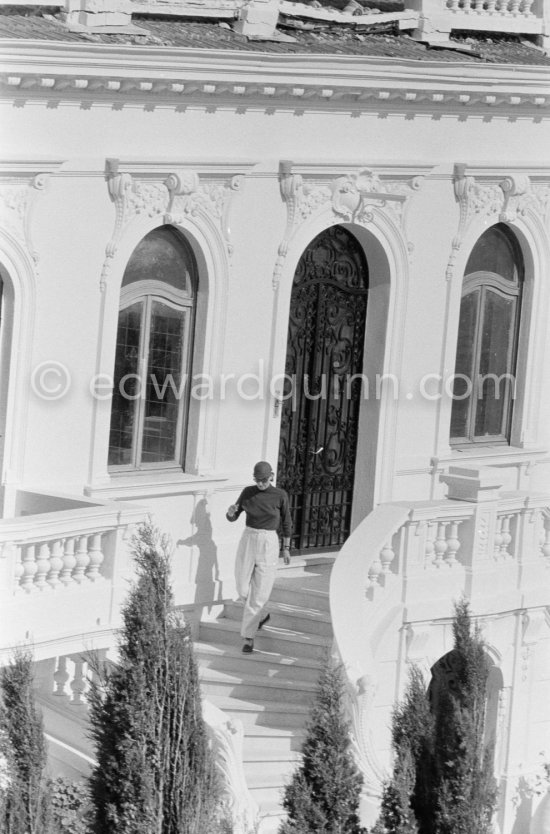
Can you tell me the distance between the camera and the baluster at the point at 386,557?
1803 cm

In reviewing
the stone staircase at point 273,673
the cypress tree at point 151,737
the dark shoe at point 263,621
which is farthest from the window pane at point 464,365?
the cypress tree at point 151,737

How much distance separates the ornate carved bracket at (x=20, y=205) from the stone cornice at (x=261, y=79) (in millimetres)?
671

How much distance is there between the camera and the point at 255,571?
18.2 metres

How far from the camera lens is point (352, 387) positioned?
20.9 meters

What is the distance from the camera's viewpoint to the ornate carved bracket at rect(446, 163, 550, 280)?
21125 mm

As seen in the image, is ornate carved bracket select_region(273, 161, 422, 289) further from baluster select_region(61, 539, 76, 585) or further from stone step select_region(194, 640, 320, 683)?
baluster select_region(61, 539, 76, 585)

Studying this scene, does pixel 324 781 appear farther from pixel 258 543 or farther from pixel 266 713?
A: pixel 258 543

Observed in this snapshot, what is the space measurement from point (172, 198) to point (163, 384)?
1677 millimetres

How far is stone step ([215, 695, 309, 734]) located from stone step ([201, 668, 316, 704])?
176 mm

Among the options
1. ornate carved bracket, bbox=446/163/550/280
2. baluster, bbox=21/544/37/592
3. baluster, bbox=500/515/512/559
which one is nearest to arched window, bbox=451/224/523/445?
ornate carved bracket, bbox=446/163/550/280

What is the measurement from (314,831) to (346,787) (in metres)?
0.29

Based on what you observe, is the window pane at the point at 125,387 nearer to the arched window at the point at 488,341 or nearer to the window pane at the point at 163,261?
the window pane at the point at 163,261

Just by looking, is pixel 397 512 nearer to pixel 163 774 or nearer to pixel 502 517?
pixel 502 517

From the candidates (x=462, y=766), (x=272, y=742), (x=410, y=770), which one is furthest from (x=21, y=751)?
(x=272, y=742)
